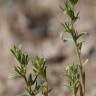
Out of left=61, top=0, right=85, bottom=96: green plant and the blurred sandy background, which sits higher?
the blurred sandy background

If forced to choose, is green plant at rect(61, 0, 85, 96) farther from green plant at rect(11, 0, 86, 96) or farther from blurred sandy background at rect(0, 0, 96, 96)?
blurred sandy background at rect(0, 0, 96, 96)

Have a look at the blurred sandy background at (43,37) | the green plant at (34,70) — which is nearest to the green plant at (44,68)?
the green plant at (34,70)

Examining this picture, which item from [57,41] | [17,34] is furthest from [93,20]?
[17,34]

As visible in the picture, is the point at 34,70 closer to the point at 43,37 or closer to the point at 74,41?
the point at 74,41

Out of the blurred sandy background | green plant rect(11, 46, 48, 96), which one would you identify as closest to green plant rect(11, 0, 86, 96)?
green plant rect(11, 46, 48, 96)

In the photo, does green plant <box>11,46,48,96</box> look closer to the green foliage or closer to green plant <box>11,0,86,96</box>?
green plant <box>11,0,86,96</box>

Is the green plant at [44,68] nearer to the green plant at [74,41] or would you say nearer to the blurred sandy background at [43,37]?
the green plant at [74,41]

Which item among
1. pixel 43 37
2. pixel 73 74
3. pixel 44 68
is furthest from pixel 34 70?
pixel 43 37

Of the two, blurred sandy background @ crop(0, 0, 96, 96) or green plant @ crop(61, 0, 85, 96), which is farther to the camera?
blurred sandy background @ crop(0, 0, 96, 96)

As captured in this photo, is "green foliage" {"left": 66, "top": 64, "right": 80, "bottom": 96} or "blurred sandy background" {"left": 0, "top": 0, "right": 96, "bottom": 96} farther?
"blurred sandy background" {"left": 0, "top": 0, "right": 96, "bottom": 96}

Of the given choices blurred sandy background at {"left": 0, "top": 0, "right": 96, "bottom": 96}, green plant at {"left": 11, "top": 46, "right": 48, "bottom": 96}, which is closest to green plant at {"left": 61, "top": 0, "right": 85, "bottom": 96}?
green plant at {"left": 11, "top": 46, "right": 48, "bottom": 96}
